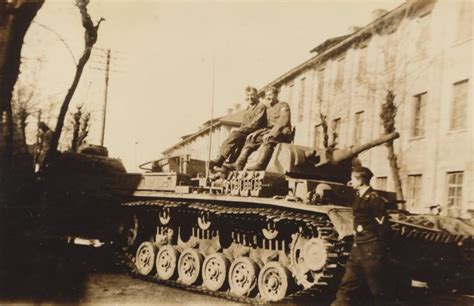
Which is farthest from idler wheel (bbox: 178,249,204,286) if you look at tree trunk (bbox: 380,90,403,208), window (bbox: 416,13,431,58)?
window (bbox: 416,13,431,58)

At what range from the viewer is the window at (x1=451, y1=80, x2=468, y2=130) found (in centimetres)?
1917

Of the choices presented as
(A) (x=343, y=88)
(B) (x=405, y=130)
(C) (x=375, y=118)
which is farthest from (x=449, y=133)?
(A) (x=343, y=88)

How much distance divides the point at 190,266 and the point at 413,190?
15.0m

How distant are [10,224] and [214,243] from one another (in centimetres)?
629

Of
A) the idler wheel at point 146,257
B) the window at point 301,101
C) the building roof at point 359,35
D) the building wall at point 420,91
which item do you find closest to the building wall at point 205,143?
the window at point 301,101

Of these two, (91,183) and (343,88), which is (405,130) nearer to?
(343,88)

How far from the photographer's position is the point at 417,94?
2236cm

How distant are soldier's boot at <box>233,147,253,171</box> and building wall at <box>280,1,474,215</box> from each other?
712 cm

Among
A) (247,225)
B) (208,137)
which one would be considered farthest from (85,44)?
(208,137)

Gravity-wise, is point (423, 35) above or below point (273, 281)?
above

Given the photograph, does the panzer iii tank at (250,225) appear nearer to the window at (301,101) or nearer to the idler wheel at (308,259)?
the idler wheel at (308,259)

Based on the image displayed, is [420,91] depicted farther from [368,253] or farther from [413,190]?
[368,253]

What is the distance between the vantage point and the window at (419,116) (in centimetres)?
2220

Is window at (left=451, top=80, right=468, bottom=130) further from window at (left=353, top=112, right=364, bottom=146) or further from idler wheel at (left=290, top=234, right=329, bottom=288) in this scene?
idler wheel at (left=290, top=234, right=329, bottom=288)
